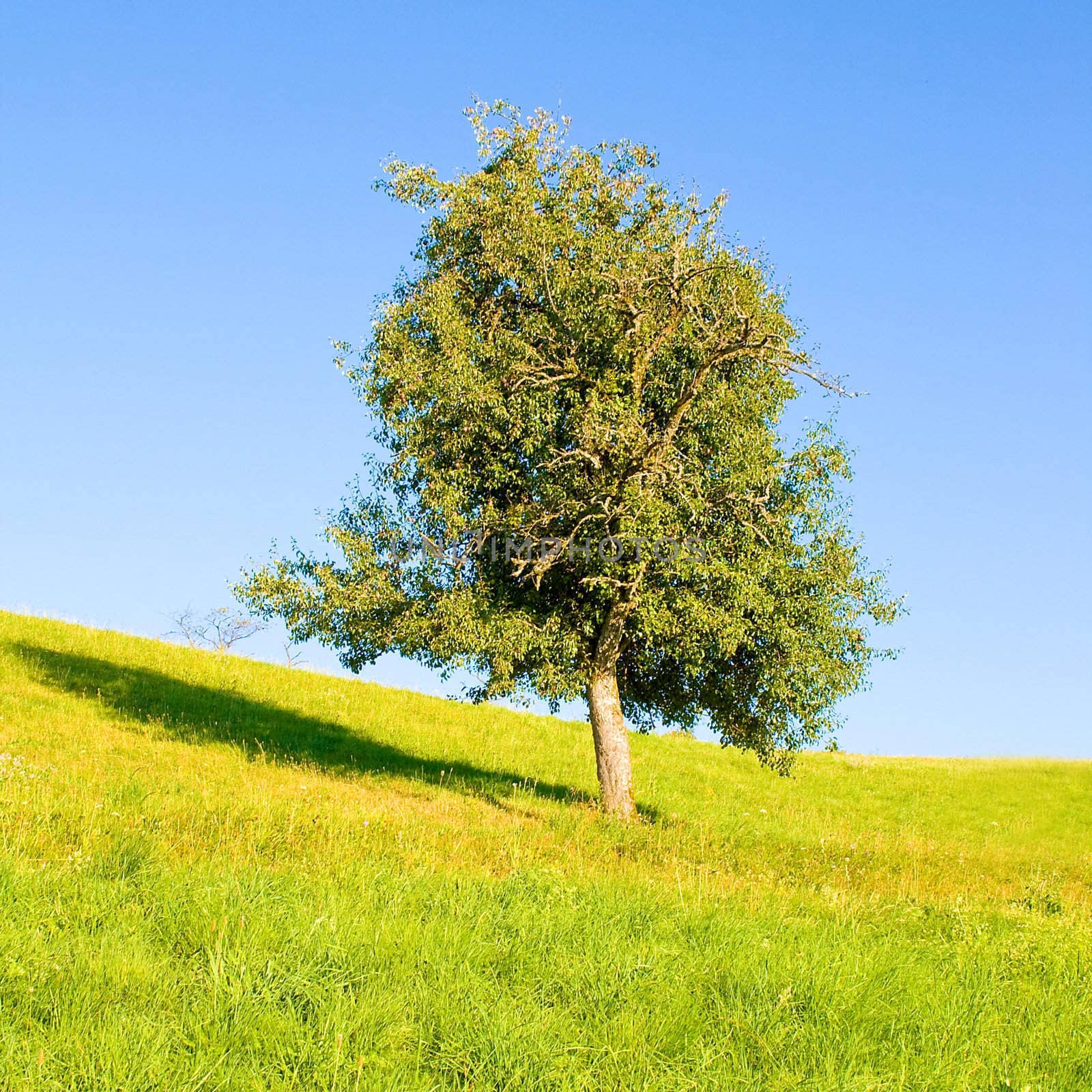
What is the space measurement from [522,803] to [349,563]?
Result: 23.2ft

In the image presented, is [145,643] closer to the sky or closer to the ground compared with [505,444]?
closer to the ground

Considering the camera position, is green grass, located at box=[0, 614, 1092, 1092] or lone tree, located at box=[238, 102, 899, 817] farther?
lone tree, located at box=[238, 102, 899, 817]

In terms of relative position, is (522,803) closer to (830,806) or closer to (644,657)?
(644,657)

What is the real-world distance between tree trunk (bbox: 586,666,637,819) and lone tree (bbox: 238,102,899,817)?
0.16 ft

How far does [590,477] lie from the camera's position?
20.3m

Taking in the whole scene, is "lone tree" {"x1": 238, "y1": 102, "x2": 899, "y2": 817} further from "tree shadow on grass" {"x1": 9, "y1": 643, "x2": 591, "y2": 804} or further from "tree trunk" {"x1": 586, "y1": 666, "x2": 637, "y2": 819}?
"tree shadow on grass" {"x1": 9, "y1": 643, "x2": 591, "y2": 804}

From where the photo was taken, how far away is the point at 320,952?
772 centimetres

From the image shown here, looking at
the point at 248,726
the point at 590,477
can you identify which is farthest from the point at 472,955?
the point at 248,726

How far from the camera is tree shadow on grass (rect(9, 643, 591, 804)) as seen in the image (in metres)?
25.4

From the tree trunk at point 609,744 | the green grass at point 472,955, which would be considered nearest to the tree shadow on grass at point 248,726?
the tree trunk at point 609,744

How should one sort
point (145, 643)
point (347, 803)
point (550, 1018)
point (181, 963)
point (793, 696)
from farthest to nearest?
point (145, 643), point (793, 696), point (347, 803), point (181, 963), point (550, 1018)

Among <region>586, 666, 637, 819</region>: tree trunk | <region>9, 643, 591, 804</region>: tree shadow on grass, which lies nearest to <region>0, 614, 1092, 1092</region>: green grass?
<region>586, 666, 637, 819</region>: tree trunk

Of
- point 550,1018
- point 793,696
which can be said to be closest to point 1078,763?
point 793,696

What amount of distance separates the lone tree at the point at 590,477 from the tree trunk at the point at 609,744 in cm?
5
